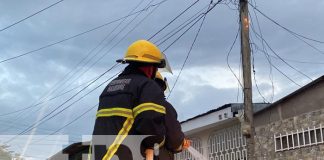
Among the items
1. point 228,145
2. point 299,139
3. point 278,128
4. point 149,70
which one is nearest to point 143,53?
point 149,70

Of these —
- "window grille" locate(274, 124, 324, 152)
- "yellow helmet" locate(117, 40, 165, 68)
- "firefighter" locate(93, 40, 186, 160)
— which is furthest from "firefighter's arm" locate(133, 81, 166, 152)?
"window grille" locate(274, 124, 324, 152)

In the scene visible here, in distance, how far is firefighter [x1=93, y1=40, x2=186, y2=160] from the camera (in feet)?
10.2

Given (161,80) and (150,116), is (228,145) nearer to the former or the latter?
(161,80)

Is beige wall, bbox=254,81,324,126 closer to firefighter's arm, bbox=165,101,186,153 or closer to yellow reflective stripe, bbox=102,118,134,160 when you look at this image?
firefighter's arm, bbox=165,101,186,153

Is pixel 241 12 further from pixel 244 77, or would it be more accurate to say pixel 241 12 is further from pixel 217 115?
pixel 217 115

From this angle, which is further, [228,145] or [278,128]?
[228,145]

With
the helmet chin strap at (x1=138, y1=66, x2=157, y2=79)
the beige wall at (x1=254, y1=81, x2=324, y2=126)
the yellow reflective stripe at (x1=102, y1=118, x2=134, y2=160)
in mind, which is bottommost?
the yellow reflective stripe at (x1=102, y1=118, x2=134, y2=160)

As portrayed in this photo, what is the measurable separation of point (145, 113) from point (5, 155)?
19.0 metres

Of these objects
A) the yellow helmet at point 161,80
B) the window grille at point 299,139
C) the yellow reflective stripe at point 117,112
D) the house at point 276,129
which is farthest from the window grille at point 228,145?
the yellow reflective stripe at point 117,112

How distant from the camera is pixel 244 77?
416 inches

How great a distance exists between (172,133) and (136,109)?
31 cm

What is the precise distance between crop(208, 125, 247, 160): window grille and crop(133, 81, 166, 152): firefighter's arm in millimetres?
11057

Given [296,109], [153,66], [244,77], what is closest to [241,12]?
[244,77]

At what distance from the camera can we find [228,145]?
48.9 feet
